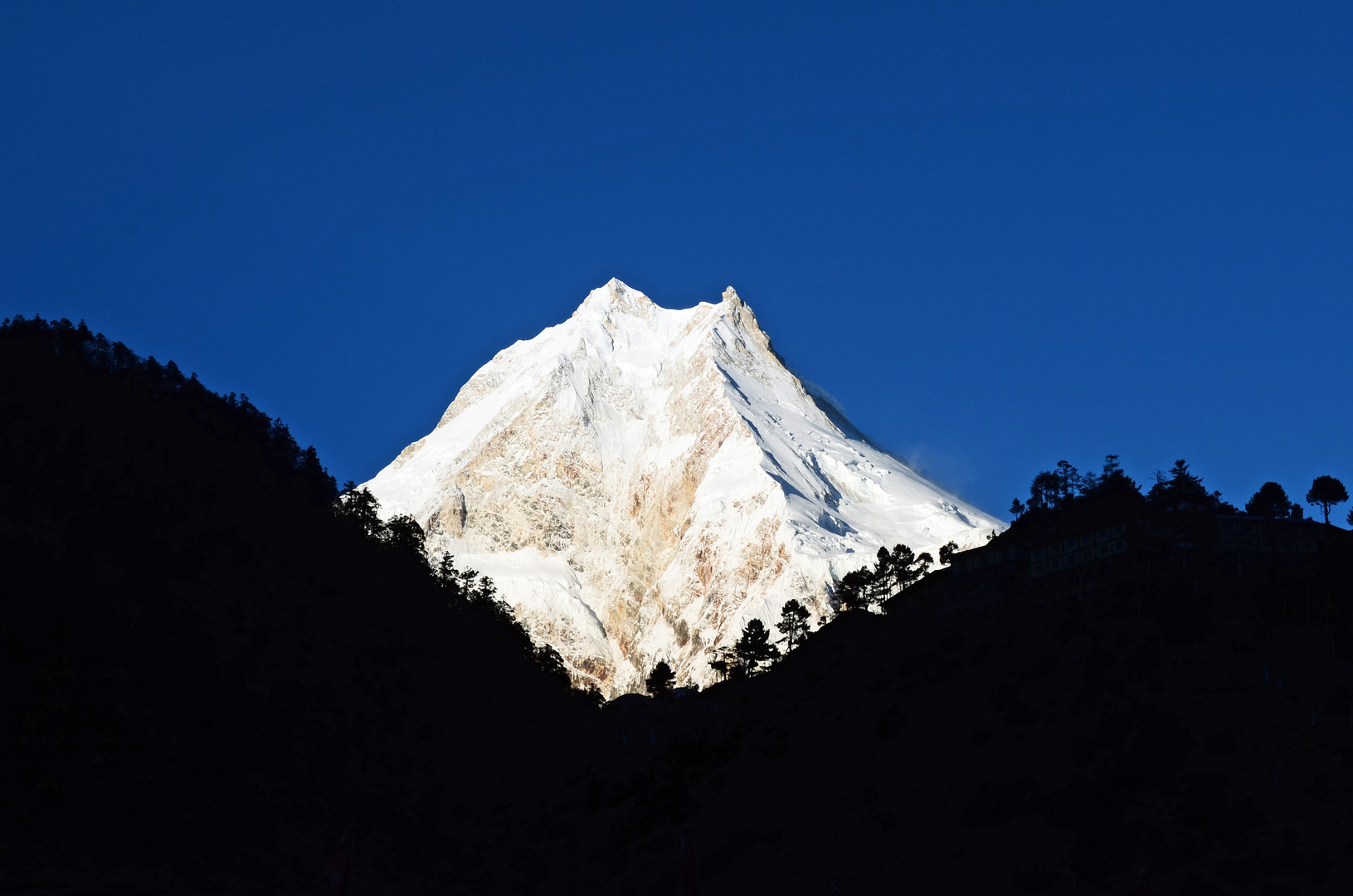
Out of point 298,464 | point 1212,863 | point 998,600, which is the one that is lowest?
point 1212,863

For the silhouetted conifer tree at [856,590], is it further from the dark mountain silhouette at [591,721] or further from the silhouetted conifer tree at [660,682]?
the silhouetted conifer tree at [660,682]

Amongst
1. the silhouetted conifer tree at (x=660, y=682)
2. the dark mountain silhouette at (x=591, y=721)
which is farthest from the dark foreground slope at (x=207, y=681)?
the silhouetted conifer tree at (x=660, y=682)

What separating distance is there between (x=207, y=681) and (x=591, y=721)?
3942cm

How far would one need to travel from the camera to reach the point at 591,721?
128375 mm

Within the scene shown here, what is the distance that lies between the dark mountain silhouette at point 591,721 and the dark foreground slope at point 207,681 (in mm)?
238

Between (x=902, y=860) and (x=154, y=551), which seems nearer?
(x=902, y=860)

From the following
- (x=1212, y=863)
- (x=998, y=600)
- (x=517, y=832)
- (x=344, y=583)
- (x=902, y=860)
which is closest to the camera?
(x=1212, y=863)

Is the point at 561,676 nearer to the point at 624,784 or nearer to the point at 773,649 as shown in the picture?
the point at 773,649

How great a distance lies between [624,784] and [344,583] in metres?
28.7

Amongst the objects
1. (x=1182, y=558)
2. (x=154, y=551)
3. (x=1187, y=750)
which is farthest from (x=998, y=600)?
(x=154, y=551)

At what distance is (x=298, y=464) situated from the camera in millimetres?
147500

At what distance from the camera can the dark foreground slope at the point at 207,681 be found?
83.4 m

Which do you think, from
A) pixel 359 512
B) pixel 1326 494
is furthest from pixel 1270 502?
pixel 359 512

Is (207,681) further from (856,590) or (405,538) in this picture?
(856,590)
